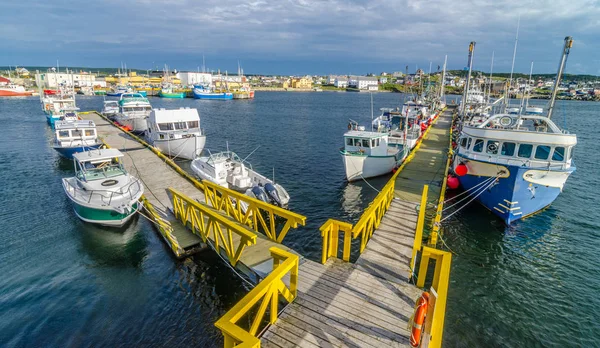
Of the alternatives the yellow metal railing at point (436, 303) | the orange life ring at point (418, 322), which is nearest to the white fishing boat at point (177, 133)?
the yellow metal railing at point (436, 303)

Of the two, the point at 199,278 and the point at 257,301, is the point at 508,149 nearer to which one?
the point at 257,301

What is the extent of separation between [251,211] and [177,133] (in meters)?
20.6

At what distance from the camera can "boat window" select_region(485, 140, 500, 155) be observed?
60.3 ft

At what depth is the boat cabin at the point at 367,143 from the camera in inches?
980

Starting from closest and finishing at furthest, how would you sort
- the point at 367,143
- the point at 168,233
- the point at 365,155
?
1. the point at 168,233
2. the point at 365,155
3. the point at 367,143

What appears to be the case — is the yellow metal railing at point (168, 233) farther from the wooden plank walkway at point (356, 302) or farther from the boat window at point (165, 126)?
the boat window at point (165, 126)

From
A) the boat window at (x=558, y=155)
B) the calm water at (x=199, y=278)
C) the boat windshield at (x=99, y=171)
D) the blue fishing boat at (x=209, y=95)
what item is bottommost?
the calm water at (x=199, y=278)

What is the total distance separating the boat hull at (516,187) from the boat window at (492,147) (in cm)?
111

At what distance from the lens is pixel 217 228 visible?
11766 millimetres

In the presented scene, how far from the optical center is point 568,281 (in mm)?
13227

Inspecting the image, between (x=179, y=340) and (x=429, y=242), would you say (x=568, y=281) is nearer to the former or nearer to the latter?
(x=429, y=242)

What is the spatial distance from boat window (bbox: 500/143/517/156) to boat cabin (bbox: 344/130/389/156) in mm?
8932

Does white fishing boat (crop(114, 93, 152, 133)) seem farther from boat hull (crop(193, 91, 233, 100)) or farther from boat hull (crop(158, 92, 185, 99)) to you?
boat hull (crop(158, 92, 185, 99))

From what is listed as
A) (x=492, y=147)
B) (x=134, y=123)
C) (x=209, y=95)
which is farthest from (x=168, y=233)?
(x=209, y=95)
